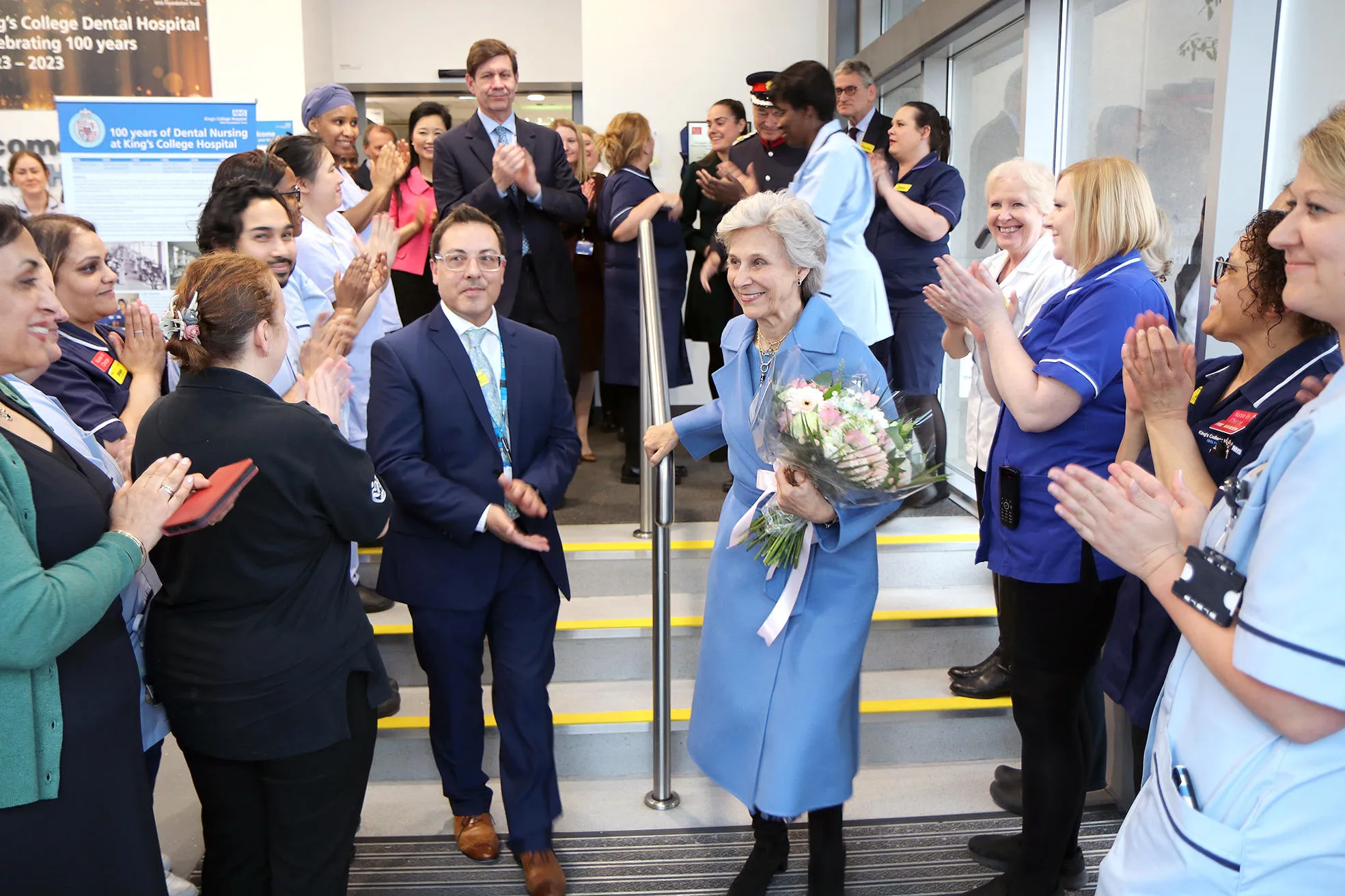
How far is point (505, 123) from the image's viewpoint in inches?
165

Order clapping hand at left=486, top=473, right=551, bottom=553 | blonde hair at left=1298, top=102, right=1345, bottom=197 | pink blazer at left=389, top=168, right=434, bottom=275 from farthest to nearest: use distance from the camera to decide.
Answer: pink blazer at left=389, top=168, right=434, bottom=275
clapping hand at left=486, top=473, right=551, bottom=553
blonde hair at left=1298, top=102, right=1345, bottom=197

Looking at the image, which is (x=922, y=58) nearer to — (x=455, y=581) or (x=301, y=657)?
(x=455, y=581)

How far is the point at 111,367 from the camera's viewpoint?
2.54 meters

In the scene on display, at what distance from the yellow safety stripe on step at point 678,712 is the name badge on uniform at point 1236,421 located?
1.73 metres

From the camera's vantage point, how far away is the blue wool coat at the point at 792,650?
2340mm

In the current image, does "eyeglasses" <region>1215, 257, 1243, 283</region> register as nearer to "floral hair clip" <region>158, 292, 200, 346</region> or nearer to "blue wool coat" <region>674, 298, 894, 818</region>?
"blue wool coat" <region>674, 298, 894, 818</region>

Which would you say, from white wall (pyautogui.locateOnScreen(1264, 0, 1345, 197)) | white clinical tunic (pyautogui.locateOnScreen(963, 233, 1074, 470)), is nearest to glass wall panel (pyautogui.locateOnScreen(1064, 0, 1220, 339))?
white wall (pyautogui.locateOnScreen(1264, 0, 1345, 197))

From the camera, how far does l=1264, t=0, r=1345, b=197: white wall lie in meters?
2.75

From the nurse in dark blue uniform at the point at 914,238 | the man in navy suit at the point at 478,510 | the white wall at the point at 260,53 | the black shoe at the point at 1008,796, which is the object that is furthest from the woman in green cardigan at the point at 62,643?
the white wall at the point at 260,53

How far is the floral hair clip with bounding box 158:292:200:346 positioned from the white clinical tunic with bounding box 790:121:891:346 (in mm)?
2175

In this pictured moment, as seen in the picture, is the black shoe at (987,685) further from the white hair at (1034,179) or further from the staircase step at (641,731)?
the white hair at (1034,179)

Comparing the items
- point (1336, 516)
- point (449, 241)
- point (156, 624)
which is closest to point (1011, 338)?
point (1336, 516)

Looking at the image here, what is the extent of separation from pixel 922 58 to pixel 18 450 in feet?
17.4

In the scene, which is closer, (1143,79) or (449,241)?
(449,241)
